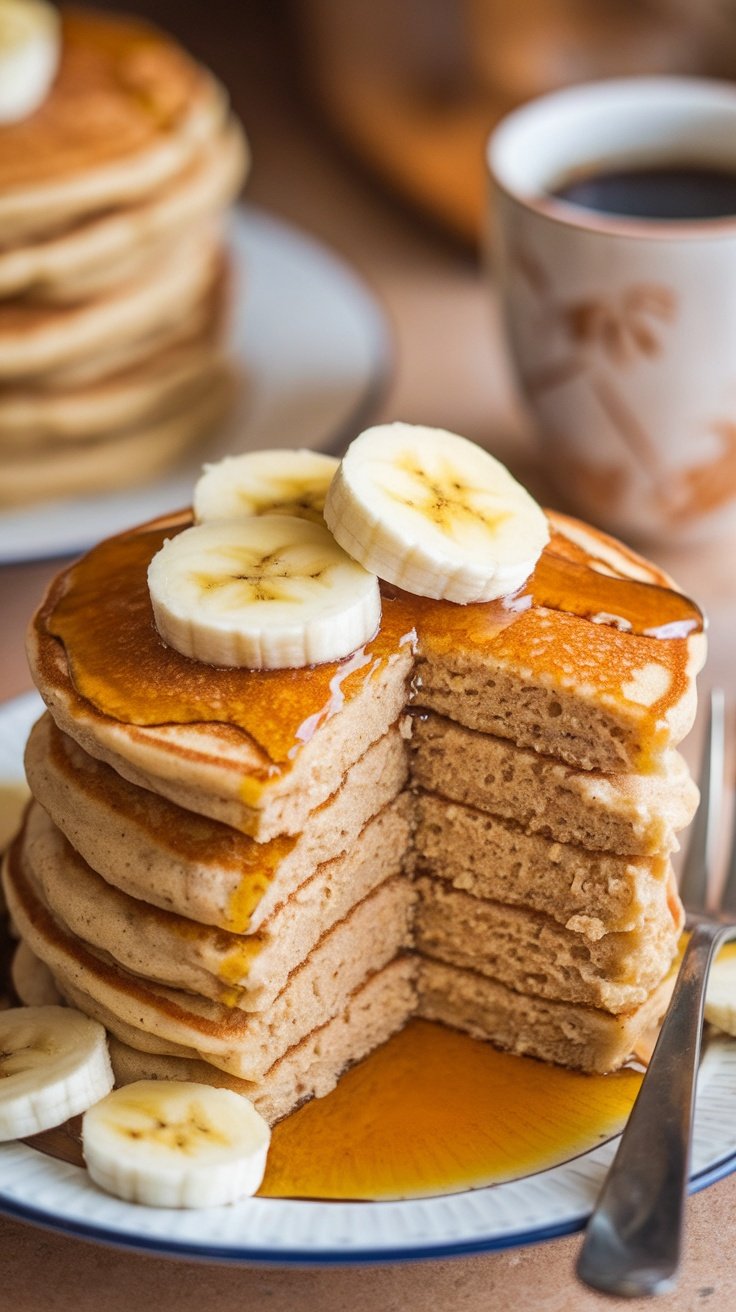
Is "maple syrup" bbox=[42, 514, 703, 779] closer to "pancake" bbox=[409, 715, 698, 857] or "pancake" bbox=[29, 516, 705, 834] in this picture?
"pancake" bbox=[29, 516, 705, 834]

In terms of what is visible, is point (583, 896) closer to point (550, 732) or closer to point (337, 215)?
point (550, 732)

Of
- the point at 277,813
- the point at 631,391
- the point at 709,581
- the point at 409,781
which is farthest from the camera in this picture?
the point at 709,581

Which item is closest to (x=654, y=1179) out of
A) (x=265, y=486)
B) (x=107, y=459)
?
(x=265, y=486)

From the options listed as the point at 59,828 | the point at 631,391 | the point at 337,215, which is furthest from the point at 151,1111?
the point at 337,215

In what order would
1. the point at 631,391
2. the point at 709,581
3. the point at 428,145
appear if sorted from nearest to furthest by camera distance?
the point at 631,391
the point at 709,581
the point at 428,145

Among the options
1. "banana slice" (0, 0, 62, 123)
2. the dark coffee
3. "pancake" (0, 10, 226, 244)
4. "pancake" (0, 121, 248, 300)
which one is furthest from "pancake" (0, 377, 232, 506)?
the dark coffee

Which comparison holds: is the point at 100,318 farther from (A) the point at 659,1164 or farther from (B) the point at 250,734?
(A) the point at 659,1164

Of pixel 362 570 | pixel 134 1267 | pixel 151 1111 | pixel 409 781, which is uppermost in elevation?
pixel 362 570
